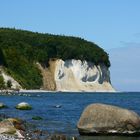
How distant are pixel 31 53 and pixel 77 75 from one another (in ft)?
58.3

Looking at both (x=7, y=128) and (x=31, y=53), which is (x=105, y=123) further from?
(x=31, y=53)

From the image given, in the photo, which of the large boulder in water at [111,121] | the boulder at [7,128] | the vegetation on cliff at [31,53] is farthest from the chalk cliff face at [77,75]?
the large boulder in water at [111,121]

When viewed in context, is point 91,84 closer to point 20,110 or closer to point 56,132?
point 20,110

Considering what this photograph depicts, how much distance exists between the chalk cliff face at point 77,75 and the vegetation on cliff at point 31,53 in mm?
2684

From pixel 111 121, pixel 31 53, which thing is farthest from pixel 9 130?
pixel 31 53

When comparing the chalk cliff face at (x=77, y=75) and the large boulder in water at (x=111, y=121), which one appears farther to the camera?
the chalk cliff face at (x=77, y=75)

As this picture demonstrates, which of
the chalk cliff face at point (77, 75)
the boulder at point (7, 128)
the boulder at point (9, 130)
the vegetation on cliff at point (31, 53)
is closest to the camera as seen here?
the boulder at point (9, 130)

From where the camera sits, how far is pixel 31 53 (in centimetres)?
18225

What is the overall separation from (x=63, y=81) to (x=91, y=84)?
543 inches

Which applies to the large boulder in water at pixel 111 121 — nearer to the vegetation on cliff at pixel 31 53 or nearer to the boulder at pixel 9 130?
the boulder at pixel 9 130

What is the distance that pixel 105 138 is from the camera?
1202 inches

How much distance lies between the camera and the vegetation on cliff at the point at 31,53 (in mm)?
168750

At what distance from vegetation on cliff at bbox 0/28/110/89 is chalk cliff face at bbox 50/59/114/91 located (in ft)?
8.81

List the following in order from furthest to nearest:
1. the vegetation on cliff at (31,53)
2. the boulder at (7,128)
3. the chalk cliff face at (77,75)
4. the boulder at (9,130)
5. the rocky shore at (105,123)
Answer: the chalk cliff face at (77,75) → the vegetation on cliff at (31,53) → the rocky shore at (105,123) → the boulder at (7,128) → the boulder at (9,130)
